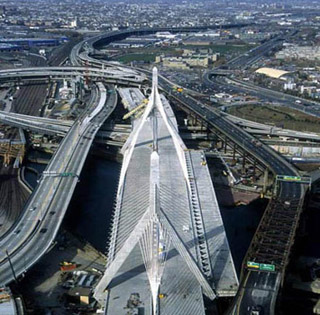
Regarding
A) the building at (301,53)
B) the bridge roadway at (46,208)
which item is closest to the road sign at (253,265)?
the bridge roadway at (46,208)

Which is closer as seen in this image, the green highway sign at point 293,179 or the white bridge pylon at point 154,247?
the white bridge pylon at point 154,247

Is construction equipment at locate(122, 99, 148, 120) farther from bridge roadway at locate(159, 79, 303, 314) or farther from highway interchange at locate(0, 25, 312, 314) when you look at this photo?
bridge roadway at locate(159, 79, 303, 314)

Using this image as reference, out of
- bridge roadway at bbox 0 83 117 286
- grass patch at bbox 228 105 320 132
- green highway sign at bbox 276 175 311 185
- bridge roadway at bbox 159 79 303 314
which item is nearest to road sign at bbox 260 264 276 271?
bridge roadway at bbox 159 79 303 314

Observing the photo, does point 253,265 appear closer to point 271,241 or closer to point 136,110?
point 271,241

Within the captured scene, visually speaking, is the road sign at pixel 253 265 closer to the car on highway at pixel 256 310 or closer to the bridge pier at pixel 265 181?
the car on highway at pixel 256 310

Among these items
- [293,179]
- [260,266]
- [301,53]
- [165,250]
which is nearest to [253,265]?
[260,266]

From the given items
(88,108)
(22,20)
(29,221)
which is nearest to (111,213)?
(29,221)

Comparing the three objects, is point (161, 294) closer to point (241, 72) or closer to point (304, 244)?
point (304, 244)
